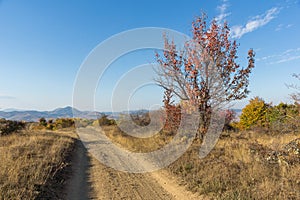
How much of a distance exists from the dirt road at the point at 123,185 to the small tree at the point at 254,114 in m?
28.8

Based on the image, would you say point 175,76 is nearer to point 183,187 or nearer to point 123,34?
point 123,34

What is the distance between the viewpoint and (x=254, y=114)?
33.6 meters

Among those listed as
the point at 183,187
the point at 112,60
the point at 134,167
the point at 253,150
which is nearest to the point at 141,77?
the point at 112,60

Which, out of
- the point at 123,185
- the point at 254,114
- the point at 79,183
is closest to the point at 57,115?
the point at 254,114

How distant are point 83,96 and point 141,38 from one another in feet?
18.7

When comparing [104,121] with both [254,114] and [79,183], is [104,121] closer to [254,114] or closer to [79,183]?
[254,114]

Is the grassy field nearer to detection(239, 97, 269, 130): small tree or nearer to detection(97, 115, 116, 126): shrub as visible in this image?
detection(239, 97, 269, 130): small tree

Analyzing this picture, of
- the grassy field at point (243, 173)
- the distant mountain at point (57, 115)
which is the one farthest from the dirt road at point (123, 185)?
the distant mountain at point (57, 115)

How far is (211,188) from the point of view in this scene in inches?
249

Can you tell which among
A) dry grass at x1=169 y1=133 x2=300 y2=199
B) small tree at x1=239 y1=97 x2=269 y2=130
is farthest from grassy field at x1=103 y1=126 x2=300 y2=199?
small tree at x1=239 y1=97 x2=269 y2=130

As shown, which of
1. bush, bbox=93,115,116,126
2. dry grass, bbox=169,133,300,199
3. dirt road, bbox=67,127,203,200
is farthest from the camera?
bush, bbox=93,115,116,126

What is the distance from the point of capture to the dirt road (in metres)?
6.33

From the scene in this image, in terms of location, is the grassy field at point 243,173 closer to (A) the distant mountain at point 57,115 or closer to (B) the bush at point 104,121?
(A) the distant mountain at point 57,115

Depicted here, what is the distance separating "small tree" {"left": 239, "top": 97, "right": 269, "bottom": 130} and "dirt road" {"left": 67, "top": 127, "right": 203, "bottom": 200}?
28.8 metres
